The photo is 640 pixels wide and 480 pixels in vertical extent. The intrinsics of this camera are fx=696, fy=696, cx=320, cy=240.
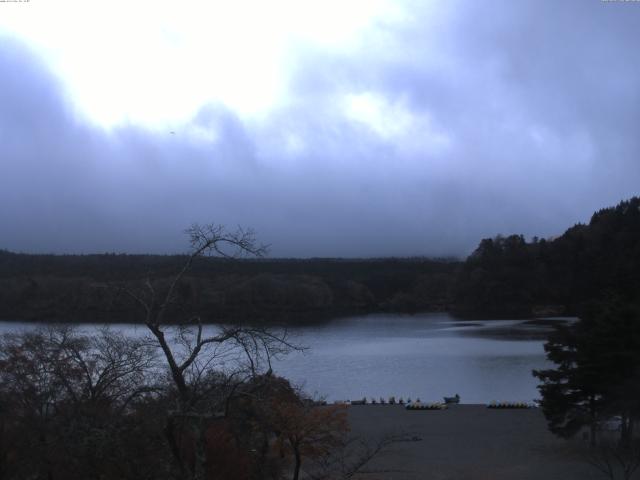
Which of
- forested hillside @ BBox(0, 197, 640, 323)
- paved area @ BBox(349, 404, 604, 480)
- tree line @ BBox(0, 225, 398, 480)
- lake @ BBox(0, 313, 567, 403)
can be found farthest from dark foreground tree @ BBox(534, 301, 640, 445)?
forested hillside @ BBox(0, 197, 640, 323)

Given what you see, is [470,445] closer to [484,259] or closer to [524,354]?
[524,354]

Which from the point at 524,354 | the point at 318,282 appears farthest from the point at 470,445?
the point at 318,282

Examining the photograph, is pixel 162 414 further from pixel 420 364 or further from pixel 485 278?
pixel 485 278

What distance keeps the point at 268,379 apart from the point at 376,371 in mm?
34316

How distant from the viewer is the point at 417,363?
43031 millimetres

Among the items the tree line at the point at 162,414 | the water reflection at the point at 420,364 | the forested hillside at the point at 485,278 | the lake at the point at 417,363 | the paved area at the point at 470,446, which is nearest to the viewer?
the tree line at the point at 162,414

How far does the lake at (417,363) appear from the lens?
33.5 meters

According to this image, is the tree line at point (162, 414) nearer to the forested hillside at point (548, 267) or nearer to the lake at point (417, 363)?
the lake at point (417, 363)

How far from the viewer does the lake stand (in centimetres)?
3347

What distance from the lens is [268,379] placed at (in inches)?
240

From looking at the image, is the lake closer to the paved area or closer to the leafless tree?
the paved area

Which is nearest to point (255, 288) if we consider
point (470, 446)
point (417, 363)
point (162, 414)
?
point (417, 363)

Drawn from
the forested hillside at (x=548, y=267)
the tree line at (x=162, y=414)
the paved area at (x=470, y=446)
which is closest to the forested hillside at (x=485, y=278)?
the forested hillside at (x=548, y=267)

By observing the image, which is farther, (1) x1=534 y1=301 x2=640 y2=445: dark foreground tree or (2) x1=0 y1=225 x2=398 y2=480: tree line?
(1) x1=534 y1=301 x2=640 y2=445: dark foreground tree
